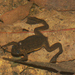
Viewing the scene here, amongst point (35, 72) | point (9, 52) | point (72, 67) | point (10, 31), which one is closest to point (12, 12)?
point (10, 31)

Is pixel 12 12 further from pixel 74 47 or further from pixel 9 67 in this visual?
pixel 74 47

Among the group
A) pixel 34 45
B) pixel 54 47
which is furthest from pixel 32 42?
pixel 54 47

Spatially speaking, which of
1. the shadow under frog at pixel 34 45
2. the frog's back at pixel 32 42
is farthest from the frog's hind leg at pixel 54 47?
the frog's back at pixel 32 42

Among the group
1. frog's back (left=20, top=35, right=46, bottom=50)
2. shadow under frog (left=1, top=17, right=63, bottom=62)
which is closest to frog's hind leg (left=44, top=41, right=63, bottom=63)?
shadow under frog (left=1, top=17, right=63, bottom=62)

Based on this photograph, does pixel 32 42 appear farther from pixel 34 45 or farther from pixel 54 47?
pixel 54 47

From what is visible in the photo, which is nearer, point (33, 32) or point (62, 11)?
point (33, 32)

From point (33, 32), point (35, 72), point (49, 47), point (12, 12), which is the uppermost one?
point (12, 12)

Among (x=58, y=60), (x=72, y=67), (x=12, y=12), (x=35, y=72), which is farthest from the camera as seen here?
(x=12, y=12)

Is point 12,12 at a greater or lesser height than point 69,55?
greater

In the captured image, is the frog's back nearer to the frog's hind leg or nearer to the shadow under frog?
the shadow under frog

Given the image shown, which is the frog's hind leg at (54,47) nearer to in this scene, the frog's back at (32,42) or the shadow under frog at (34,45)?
the shadow under frog at (34,45)

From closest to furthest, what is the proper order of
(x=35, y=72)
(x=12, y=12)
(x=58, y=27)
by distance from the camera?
1. (x=35, y=72)
2. (x=58, y=27)
3. (x=12, y=12)
